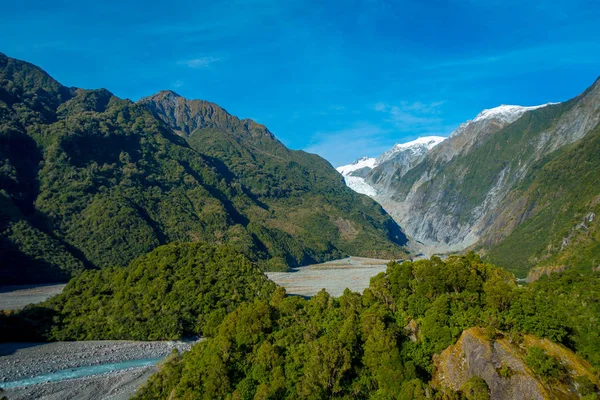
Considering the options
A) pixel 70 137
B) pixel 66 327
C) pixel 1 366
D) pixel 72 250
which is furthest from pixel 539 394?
pixel 70 137

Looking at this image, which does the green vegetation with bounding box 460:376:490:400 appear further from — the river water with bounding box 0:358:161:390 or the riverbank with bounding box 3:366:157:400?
the river water with bounding box 0:358:161:390

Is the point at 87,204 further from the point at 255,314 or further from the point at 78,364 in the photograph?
the point at 255,314

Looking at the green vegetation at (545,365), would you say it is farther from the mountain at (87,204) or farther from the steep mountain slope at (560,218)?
the mountain at (87,204)

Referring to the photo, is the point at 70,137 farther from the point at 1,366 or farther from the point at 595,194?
the point at 595,194

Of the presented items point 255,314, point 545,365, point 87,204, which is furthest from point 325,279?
point 545,365

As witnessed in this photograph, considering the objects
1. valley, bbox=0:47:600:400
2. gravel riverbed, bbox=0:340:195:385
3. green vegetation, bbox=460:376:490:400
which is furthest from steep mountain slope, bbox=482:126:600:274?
gravel riverbed, bbox=0:340:195:385

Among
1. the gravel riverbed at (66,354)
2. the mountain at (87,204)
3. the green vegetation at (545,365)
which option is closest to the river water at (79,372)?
→ the gravel riverbed at (66,354)
